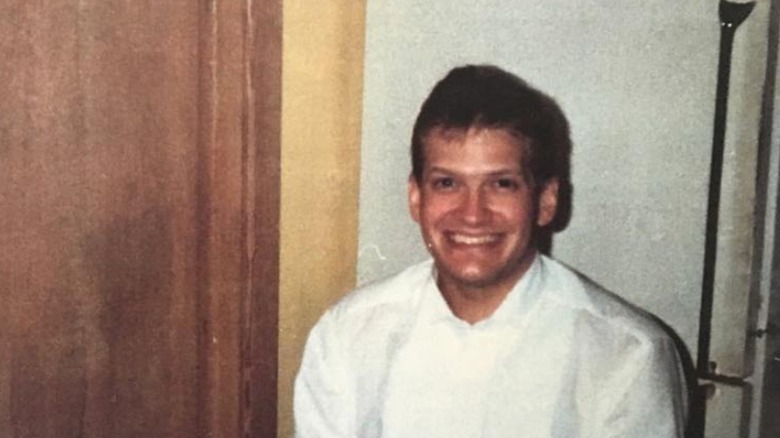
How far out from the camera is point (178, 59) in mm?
1121

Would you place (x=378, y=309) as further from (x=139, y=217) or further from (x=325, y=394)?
(x=139, y=217)

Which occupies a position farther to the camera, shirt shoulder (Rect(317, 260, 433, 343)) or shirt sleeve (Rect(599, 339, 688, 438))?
shirt shoulder (Rect(317, 260, 433, 343))


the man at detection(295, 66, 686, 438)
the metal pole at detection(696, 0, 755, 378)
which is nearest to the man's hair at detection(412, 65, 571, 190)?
the man at detection(295, 66, 686, 438)

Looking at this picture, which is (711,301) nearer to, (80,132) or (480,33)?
(480,33)

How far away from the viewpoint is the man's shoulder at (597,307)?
1246 mm

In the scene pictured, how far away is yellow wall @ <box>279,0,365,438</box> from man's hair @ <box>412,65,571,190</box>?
154mm

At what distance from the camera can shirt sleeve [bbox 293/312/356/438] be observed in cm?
134

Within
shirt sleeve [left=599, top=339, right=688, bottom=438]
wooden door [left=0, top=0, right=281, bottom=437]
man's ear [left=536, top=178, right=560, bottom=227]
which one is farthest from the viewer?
man's ear [left=536, top=178, right=560, bottom=227]

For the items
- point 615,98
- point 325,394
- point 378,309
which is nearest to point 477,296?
point 378,309

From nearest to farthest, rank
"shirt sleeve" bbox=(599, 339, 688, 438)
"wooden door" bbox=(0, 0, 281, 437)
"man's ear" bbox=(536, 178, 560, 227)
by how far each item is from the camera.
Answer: "wooden door" bbox=(0, 0, 281, 437), "shirt sleeve" bbox=(599, 339, 688, 438), "man's ear" bbox=(536, 178, 560, 227)

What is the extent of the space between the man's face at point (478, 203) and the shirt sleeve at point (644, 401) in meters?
0.22

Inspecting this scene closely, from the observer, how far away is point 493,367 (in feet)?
4.30

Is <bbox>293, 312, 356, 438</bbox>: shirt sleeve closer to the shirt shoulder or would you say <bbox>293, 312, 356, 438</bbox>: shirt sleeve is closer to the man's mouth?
the shirt shoulder

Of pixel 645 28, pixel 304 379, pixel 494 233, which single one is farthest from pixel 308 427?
pixel 645 28
